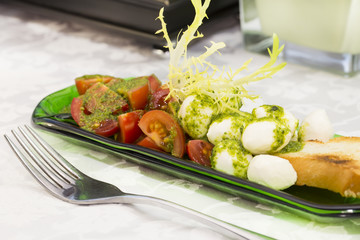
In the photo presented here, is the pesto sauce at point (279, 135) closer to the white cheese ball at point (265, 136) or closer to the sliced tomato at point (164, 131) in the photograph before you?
the white cheese ball at point (265, 136)

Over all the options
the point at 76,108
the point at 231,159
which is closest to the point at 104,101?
the point at 76,108

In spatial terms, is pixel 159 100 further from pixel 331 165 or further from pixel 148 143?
pixel 331 165

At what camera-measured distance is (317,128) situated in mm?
787

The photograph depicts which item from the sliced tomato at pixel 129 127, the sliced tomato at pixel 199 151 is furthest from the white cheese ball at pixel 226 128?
the sliced tomato at pixel 129 127

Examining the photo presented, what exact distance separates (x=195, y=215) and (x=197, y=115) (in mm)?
191

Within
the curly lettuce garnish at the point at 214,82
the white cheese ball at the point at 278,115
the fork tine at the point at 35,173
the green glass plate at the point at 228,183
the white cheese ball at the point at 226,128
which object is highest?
the curly lettuce garnish at the point at 214,82

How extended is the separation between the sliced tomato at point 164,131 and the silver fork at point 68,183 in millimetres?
101

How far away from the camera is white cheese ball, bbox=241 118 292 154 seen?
28.8 inches

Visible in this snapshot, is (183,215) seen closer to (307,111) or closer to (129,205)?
(129,205)

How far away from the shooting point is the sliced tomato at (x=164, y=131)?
801 millimetres

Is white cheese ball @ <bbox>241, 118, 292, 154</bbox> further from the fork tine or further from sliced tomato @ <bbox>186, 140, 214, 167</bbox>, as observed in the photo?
the fork tine

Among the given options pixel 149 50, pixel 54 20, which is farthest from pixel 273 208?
pixel 54 20

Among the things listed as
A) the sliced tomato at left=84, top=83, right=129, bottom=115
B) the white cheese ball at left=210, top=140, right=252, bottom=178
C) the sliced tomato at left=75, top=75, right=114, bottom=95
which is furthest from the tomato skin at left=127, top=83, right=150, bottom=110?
the white cheese ball at left=210, top=140, right=252, bottom=178

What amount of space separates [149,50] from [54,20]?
0.41m
